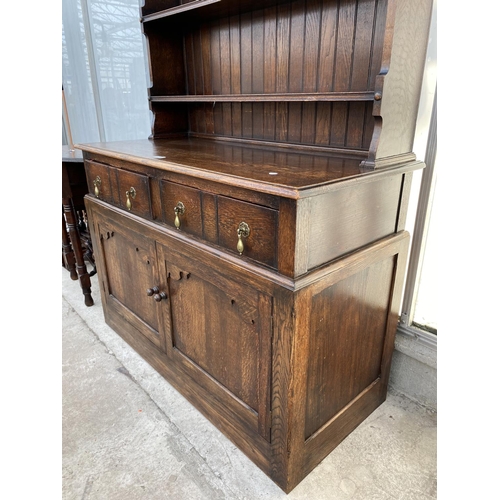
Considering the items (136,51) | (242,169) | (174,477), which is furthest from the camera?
(136,51)

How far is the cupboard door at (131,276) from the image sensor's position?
164 cm

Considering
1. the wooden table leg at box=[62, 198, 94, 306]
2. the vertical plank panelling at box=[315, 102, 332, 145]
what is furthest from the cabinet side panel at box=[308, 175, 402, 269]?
the wooden table leg at box=[62, 198, 94, 306]

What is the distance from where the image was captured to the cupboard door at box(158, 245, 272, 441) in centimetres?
120

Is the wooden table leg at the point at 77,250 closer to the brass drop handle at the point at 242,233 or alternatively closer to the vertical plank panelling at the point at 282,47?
Result: the vertical plank panelling at the point at 282,47

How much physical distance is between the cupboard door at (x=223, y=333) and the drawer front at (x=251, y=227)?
0.35ft

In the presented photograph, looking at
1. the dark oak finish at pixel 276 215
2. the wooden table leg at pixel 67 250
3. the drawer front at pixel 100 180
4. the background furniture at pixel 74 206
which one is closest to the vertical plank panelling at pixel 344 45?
the dark oak finish at pixel 276 215

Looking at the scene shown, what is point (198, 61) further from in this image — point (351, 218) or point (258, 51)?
point (351, 218)

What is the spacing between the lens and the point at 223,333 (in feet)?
4.42

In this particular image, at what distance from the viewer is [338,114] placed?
4.75 ft

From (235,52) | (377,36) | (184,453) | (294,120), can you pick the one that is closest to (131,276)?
(184,453)

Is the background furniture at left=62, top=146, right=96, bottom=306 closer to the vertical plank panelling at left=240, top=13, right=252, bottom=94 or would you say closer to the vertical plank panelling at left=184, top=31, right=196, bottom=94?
the vertical plank panelling at left=184, top=31, right=196, bottom=94
